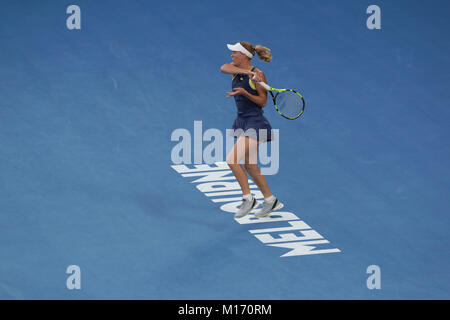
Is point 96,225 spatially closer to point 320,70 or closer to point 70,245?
point 70,245

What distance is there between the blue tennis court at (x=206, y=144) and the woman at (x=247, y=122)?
42cm

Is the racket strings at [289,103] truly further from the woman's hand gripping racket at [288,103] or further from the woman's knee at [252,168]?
the woman's knee at [252,168]

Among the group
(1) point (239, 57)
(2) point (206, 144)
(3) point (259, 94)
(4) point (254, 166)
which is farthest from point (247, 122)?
(2) point (206, 144)

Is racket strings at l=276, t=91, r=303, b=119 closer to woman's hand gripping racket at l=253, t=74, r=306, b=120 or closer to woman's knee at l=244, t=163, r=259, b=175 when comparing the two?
woman's hand gripping racket at l=253, t=74, r=306, b=120

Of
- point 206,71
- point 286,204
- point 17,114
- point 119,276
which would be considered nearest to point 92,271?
point 119,276

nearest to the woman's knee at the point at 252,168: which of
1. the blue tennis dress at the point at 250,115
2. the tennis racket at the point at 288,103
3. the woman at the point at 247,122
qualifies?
the woman at the point at 247,122

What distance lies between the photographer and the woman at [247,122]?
10773mm

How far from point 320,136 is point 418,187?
1.59 m

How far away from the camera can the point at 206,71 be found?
13.8 metres

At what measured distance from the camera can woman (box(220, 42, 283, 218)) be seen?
424 inches

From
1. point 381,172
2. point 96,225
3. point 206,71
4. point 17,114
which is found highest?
point 206,71

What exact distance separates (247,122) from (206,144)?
176 cm

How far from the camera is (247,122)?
1086 cm

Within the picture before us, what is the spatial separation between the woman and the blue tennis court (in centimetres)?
42
